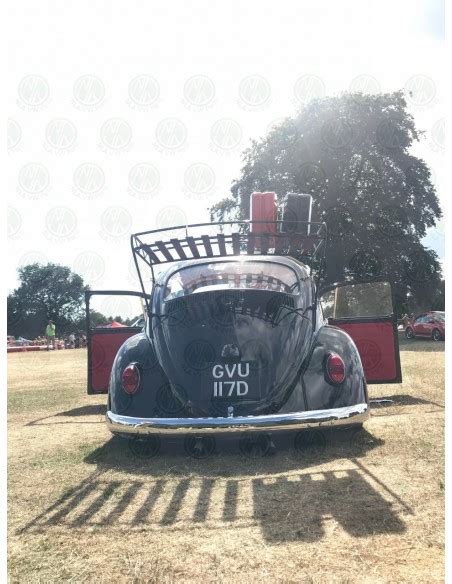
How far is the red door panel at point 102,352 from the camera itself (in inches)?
292

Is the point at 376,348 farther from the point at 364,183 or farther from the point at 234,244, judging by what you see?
the point at 364,183

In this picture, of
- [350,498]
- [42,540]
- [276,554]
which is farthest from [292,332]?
[42,540]

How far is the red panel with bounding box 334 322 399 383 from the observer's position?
281 inches

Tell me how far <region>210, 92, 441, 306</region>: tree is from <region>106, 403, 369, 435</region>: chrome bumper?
894 inches

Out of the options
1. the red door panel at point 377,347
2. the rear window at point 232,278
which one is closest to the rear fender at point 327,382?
the rear window at point 232,278

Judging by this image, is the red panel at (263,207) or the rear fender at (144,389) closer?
the rear fender at (144,389)

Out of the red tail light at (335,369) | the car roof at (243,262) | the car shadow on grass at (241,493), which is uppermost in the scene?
the car roof at (243,262)

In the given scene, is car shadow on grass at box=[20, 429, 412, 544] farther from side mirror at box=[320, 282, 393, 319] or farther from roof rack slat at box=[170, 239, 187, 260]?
side mirror at box=[320, 282, 393, 319]

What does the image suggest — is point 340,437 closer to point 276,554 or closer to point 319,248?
point 319,248

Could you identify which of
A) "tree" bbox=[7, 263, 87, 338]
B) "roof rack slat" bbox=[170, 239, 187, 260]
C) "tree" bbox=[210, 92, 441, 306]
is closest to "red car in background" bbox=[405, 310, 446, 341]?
"tree" bbox=[210, 92, 441, 306]

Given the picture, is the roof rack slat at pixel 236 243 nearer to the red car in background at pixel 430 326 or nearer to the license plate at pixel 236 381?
the license plate at pixel 236 381

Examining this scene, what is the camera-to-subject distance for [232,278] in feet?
17.5

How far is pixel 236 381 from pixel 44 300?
8689 centimetres

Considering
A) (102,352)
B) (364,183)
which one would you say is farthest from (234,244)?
(364,183)
